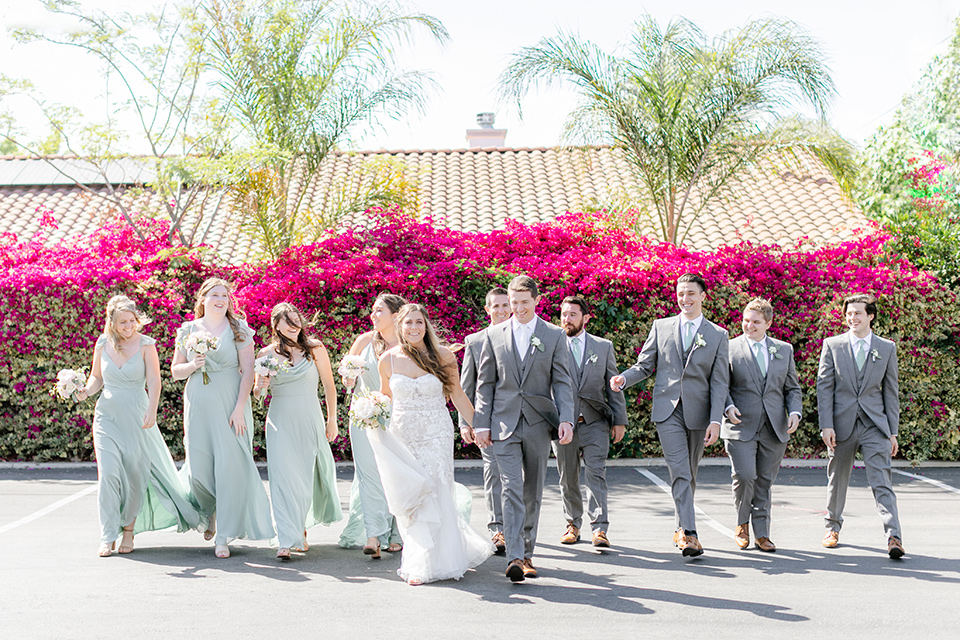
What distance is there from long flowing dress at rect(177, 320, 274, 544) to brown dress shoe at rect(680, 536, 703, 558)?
3200 mm

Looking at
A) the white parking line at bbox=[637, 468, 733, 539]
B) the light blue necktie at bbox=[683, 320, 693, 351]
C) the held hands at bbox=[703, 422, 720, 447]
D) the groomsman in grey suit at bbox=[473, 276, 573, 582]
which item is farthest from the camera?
the white parking line at bbox=[637, 468, 733, 539]

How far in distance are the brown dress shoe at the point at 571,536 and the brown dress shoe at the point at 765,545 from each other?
1435 millimetres

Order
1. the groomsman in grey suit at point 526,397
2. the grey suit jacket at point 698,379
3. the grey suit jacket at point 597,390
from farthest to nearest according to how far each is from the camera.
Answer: the grey suit jacket at point 597,390 → the grey suit jacket at point 698,379 → the groomsman in grey suit at point 526,397

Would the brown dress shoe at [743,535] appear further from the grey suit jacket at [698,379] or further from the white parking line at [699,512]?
the grey suit jacket at [698,379]

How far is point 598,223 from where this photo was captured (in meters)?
13.2

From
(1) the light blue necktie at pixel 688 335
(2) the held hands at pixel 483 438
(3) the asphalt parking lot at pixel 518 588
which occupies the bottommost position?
(3) the asphalt parking lot at pixel 518 588

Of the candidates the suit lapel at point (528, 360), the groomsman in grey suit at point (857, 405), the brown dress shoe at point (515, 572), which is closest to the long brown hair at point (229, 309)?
the suit lapel at point (528, 360)

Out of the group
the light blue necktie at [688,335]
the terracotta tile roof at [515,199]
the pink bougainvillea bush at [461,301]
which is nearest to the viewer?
the light blue necktie at [688,335]

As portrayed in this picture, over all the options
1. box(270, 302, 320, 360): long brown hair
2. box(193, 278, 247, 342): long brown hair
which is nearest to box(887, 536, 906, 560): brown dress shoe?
box(270, 302, 320, 360): long brown hair

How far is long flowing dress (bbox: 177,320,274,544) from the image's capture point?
7.42 meters

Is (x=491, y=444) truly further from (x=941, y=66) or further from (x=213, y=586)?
(x=941, y=66)

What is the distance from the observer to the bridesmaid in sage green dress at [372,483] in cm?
745

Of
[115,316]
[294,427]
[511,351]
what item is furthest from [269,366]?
[511,351]

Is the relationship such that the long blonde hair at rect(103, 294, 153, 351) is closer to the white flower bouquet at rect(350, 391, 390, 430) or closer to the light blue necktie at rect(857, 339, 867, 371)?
the white flower bouquet at rect(350, 391, 390, 430)
